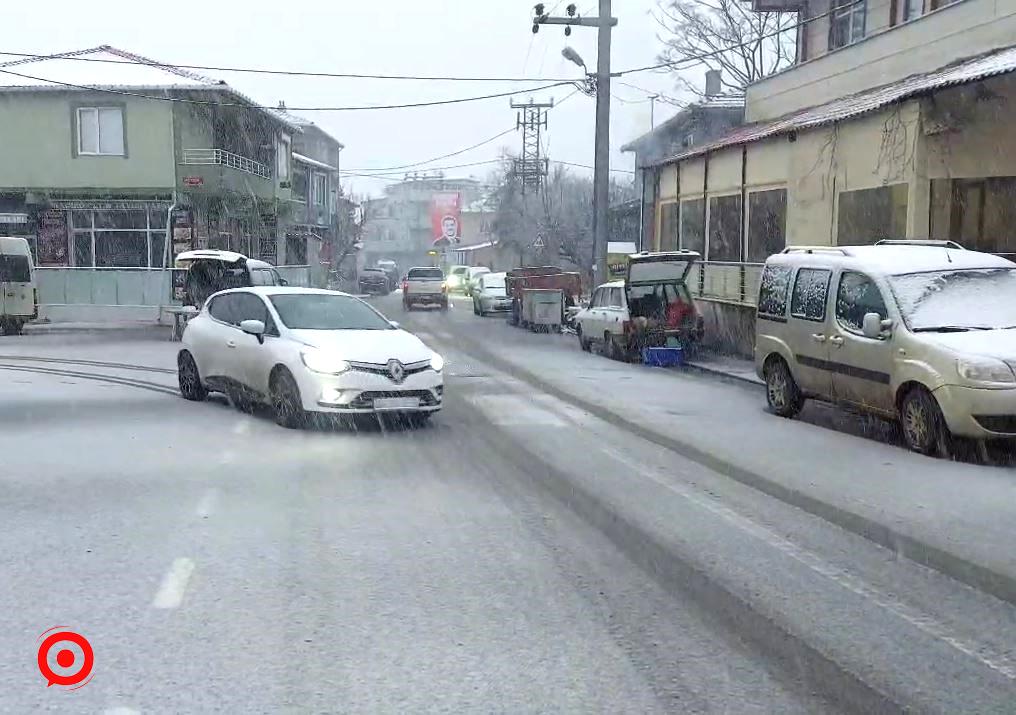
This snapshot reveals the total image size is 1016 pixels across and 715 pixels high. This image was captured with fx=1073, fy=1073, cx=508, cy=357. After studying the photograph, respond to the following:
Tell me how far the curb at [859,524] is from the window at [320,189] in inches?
2068

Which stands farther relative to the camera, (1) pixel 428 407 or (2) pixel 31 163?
(2) pixel 31 163

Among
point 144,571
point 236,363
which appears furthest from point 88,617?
point 236,363

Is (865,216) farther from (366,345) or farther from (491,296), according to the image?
(491,296)

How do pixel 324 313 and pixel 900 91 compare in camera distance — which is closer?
pixel 324 313

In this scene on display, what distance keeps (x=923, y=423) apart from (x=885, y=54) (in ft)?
41.3

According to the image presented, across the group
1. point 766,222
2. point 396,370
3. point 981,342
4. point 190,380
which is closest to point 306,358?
point 396,370

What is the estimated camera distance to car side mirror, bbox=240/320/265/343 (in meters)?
11.7

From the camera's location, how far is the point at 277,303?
12320mm

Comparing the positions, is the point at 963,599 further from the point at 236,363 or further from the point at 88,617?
the point at 236,363

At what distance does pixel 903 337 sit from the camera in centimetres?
1031

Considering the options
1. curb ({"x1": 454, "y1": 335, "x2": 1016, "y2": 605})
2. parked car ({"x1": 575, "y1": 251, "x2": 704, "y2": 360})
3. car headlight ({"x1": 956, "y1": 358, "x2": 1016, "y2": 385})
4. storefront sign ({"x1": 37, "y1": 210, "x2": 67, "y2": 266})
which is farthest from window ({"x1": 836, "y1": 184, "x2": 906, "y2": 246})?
storefront sign ({"x1": 37, "y1": 210, "x2": 67, "y2": 266})

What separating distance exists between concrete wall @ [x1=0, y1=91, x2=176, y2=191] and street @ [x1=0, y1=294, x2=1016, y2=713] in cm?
2305

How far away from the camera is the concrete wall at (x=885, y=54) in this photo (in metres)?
17.2

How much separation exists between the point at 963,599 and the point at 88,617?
4.39 m
